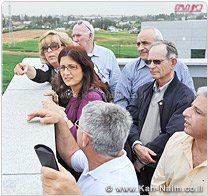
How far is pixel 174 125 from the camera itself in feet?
5.49

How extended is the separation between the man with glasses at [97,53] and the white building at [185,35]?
0.50 metres

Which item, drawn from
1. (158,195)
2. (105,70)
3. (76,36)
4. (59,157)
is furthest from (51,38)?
(158,195)

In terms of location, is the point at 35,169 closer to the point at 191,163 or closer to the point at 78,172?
the point at 78,172

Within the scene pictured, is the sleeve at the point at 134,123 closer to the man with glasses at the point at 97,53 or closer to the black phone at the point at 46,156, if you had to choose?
the man with glasses at the point at 97,53

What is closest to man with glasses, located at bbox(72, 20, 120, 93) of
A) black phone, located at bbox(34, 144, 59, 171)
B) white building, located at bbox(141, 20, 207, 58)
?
white building, located at bbox(141, 20, 207, 58)

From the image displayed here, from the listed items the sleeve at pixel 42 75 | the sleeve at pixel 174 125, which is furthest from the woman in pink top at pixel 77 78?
the sleeve at pixel 42 75

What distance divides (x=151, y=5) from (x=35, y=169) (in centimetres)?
118

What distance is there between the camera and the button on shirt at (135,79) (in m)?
2.25

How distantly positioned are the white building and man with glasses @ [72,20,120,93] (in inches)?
19.7

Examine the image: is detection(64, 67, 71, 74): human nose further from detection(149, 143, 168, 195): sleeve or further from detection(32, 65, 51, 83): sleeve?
detection(149, 143, 168, 195): sleeve

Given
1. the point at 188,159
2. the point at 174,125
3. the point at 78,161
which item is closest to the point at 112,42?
the point at 174,125

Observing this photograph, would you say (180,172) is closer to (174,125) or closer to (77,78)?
(174,125)

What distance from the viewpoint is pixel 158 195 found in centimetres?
136

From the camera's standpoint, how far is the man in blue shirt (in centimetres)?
223
